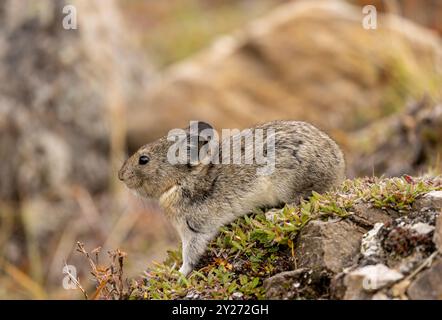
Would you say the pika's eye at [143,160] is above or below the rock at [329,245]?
above

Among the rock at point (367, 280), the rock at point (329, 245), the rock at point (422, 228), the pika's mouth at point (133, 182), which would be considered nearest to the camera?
the rock at point (367, 280)

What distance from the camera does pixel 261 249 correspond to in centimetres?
588

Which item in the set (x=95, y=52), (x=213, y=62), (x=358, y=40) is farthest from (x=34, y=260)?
(x=358, y=40)

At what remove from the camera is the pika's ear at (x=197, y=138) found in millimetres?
6844

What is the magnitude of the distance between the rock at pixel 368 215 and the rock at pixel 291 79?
10.5 m

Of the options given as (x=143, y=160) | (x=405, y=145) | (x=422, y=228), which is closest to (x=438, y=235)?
(x=422, y=228)

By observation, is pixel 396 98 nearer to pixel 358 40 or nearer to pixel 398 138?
pixel 358 40

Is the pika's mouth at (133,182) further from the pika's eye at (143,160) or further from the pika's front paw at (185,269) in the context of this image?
the pika's front paw at (185,269)

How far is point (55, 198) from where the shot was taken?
16125 millimetres

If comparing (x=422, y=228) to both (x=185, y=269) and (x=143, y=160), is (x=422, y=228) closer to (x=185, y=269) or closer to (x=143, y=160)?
(x=185, y=269)

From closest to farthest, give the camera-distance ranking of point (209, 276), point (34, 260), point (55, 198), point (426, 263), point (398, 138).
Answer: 1. point (426, 263)
2. point (209, 276)
3. point (398, 138)
4. point (34, 260)
5. point (55, 198)

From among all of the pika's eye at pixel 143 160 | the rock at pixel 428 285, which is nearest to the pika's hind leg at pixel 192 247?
the pika's eye at pixel 143 160
